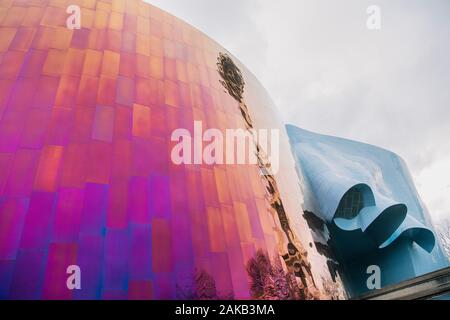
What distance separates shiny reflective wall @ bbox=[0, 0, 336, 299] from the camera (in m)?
6.71

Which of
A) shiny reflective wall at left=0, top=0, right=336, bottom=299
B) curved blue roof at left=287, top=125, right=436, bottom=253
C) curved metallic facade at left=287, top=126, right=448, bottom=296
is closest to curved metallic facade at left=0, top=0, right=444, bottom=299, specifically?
shiny reflective wall at left=0, top=0, right=336, bottom=299

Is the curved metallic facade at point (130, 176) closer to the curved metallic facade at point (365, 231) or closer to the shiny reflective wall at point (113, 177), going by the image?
the shiny reflective wall at point (113, 177)

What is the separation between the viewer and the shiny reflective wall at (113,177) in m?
6.71

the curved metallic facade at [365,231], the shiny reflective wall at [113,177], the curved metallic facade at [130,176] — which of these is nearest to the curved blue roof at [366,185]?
the curved metallic facade at [365,231]

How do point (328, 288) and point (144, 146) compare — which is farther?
point (328, 288)

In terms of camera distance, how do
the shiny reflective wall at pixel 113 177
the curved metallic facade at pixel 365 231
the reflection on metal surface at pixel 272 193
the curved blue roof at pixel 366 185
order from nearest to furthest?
the shiny reflective wall at pixel 113 177 < the reflection on metal surface at pixel 272 193 < the curved metallic facade at pixel 365 231 < the curved blue roof at pixel 366 185

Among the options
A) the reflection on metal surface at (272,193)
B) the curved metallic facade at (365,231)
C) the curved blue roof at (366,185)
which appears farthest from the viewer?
the curved blue roof at (366,185)

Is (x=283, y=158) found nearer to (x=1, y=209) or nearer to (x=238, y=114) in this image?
(x=238, y=114)

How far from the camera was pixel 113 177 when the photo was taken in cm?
780

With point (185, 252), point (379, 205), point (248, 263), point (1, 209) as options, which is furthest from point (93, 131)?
point (379, 205)

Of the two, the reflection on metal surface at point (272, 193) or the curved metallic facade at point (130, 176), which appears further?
the reflection on metal surface at point (272, 193)

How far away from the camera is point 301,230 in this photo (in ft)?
39.0

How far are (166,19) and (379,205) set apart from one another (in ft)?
47.6
